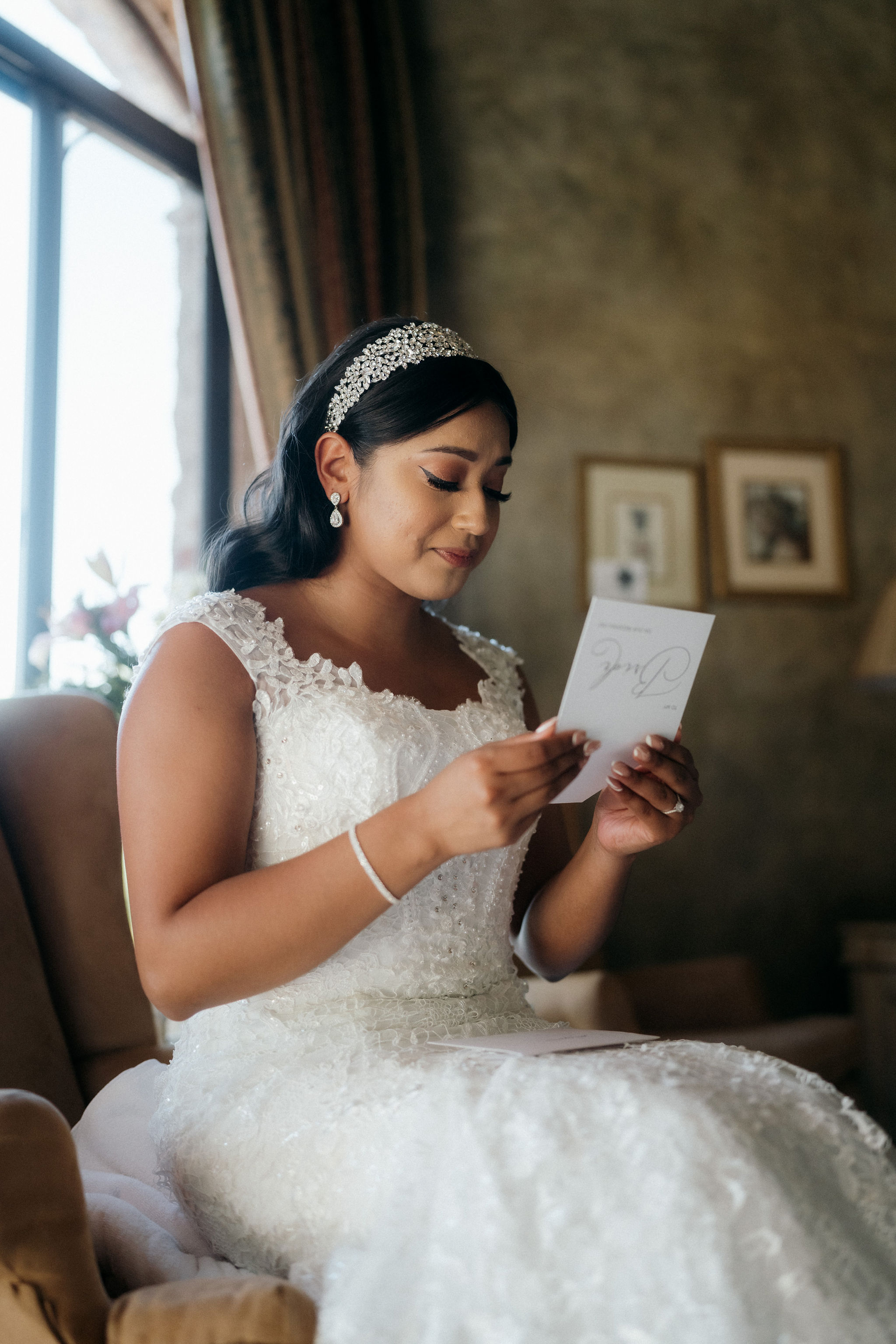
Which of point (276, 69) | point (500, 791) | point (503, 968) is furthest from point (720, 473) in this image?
point (500, 791)

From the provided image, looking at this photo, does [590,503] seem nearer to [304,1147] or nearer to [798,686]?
[798,686]

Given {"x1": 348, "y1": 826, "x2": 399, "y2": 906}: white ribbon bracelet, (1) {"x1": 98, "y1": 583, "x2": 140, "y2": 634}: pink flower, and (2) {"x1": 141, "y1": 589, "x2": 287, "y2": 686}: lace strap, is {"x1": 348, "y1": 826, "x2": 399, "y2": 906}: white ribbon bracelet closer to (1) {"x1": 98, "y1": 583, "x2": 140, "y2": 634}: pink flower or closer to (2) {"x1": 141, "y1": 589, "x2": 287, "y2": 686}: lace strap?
(2) {"x1": 141, "y1": 589, "x2": 287, "y2": 686}: lace strap

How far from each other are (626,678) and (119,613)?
1.47m

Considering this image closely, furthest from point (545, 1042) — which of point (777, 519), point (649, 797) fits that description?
point (777, 519)

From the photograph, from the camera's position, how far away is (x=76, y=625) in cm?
241

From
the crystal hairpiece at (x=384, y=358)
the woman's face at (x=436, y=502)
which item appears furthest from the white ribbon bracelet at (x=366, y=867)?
the crystal hairpiece at (x=384, y=358)

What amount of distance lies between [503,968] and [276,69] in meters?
2.69

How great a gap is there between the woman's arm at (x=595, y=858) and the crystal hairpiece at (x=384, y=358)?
621 millimetres

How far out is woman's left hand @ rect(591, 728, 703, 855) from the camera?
1.41 meters

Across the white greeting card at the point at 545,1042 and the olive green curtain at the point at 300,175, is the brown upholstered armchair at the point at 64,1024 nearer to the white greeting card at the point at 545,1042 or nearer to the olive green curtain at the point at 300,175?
the white greeting card at the point at 545,1042

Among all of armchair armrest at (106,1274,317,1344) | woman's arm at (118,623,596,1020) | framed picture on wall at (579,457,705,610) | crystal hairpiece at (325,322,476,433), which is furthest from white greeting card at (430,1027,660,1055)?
framed picture on wall at (579,457,705,610)

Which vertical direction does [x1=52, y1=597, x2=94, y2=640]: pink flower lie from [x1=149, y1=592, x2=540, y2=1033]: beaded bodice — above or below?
above

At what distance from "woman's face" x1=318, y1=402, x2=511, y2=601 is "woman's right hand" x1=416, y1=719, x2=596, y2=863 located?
41 centimetres

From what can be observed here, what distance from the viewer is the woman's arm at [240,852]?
1221mm
